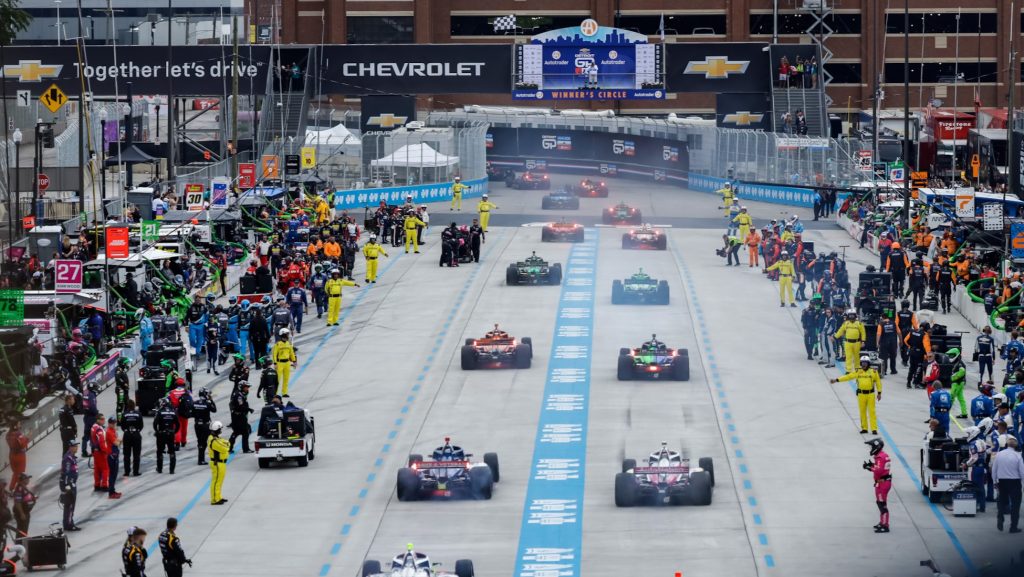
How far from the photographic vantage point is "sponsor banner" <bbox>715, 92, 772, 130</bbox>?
260 ft

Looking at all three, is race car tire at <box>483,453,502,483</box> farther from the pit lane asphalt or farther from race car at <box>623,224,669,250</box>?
race car at <box>623,224,669,250</box>

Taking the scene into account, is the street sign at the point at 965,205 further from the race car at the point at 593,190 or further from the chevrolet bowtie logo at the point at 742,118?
the chevrolet bowtie logo at the point at 742,118

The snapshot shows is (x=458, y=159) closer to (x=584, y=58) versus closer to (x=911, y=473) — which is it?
(x=584, y=58)

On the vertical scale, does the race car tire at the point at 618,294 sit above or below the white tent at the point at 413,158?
below

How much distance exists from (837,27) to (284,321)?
7069 centimetres

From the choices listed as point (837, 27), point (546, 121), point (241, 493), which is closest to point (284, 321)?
point (241, 493)

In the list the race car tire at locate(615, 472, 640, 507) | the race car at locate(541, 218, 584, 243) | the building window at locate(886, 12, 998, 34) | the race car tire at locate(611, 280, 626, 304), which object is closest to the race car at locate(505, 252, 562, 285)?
the race car tire at locate(611, 280, 626, 304)

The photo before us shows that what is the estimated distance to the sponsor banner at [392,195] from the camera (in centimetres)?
7044

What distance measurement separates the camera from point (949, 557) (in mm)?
24422

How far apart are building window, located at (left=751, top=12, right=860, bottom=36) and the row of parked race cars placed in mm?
41548

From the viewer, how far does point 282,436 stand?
3028 centimetres

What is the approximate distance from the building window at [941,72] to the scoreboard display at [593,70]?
33.8m

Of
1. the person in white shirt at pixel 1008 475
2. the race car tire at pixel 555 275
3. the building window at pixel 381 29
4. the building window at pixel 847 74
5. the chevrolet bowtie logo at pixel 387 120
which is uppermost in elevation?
the building window at pixel 381 29

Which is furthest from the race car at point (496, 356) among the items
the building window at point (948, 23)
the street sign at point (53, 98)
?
the building window at point (948, 23)
